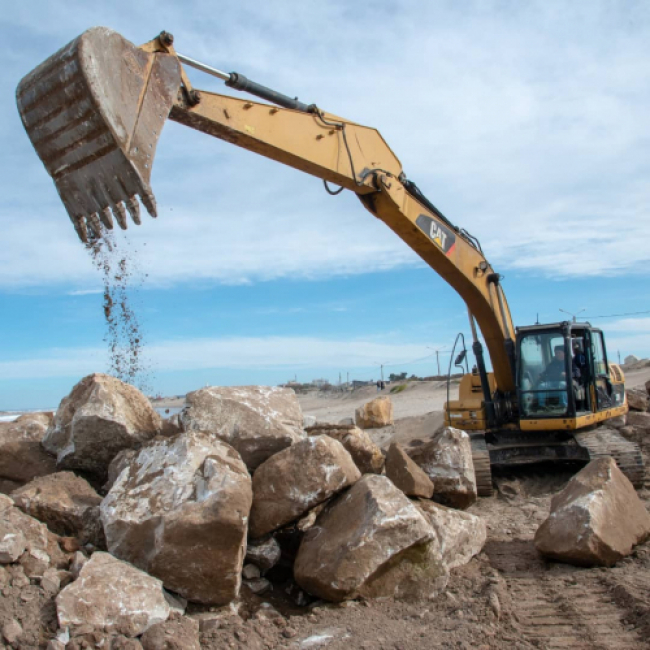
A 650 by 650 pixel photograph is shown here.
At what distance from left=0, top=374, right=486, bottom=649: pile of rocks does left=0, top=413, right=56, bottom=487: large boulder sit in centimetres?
1

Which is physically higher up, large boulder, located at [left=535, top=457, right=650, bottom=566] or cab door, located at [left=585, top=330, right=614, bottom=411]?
cab door, located at [left=585, top=330, right=614, bottom=411]

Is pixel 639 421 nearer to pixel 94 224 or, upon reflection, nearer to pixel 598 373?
pixel 598 373

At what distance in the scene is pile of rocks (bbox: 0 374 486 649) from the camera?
399 centimetres

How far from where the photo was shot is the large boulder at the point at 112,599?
12.1ft

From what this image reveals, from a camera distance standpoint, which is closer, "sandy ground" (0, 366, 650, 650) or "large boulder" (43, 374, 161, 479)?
"sandy ground" (0, 366, 650, 650)

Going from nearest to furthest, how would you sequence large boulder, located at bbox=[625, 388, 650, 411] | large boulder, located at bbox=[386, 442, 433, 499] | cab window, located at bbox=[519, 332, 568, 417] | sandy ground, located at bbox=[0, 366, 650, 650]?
sandy ground, located at bbox=[0, 366, 650, 650] → large boulder, located at bbox=[386, 442, 433, 499] → cab window, located at bbox=[519, 332, 568, 417] → large boulder, located at bbox=[625, 388, 650, 411]

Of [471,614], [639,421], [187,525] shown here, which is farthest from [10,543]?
[639,421]

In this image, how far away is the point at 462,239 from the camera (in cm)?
860

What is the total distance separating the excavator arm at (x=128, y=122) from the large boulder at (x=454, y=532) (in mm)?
3134

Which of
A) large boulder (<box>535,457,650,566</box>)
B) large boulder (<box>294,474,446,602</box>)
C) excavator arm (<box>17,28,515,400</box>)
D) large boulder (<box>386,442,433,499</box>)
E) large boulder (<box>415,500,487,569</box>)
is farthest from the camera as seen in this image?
large boulder (<box>386,442,433,499</box>)

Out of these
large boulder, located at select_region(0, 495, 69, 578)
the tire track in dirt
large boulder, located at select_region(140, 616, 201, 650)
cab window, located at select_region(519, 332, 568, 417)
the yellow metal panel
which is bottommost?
the tire track in dirt

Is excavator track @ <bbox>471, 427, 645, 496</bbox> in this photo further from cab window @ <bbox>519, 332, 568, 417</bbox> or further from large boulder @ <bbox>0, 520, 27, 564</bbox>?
large boulder @ <bbox>0, 520, 27, 564</bbox>

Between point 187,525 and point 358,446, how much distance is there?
2141 millimetres

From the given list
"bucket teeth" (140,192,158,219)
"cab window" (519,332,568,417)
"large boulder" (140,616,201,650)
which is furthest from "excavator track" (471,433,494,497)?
"bucket teeth" (140,192,158,219)
